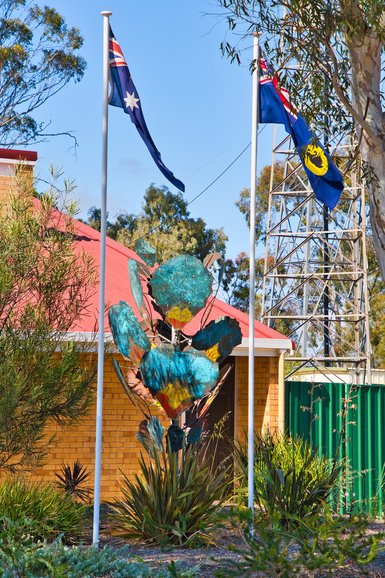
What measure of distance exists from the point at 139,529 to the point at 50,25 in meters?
24.3

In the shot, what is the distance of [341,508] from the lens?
45.9 feet

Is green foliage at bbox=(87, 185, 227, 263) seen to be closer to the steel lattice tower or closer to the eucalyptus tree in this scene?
the steel lattice tower

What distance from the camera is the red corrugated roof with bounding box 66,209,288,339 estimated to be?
47.2ft

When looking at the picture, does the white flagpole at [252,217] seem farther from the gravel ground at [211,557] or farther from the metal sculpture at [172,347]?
the gravel ground at [211,557]

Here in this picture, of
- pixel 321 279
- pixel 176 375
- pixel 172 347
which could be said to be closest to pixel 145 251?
pixel 172 347

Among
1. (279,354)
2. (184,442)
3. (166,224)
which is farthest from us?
(166,224)

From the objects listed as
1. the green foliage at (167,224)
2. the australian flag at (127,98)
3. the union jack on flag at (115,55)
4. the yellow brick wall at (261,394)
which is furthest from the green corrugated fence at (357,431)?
the green foliage at (167,224)

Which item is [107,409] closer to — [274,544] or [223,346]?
[223,346]

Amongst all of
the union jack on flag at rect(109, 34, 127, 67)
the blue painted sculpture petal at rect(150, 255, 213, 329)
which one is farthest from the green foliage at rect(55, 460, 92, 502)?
the union jack on flag at rect(109, 34, 127, 67)

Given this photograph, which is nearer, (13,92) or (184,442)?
(184,442)

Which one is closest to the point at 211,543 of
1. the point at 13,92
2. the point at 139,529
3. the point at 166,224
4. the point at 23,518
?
the point at 139,529

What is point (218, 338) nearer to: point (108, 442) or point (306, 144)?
point (306, 144)

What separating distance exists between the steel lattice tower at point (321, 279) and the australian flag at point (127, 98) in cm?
1353

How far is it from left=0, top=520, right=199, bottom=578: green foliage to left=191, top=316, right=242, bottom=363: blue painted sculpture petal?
2961 mm
